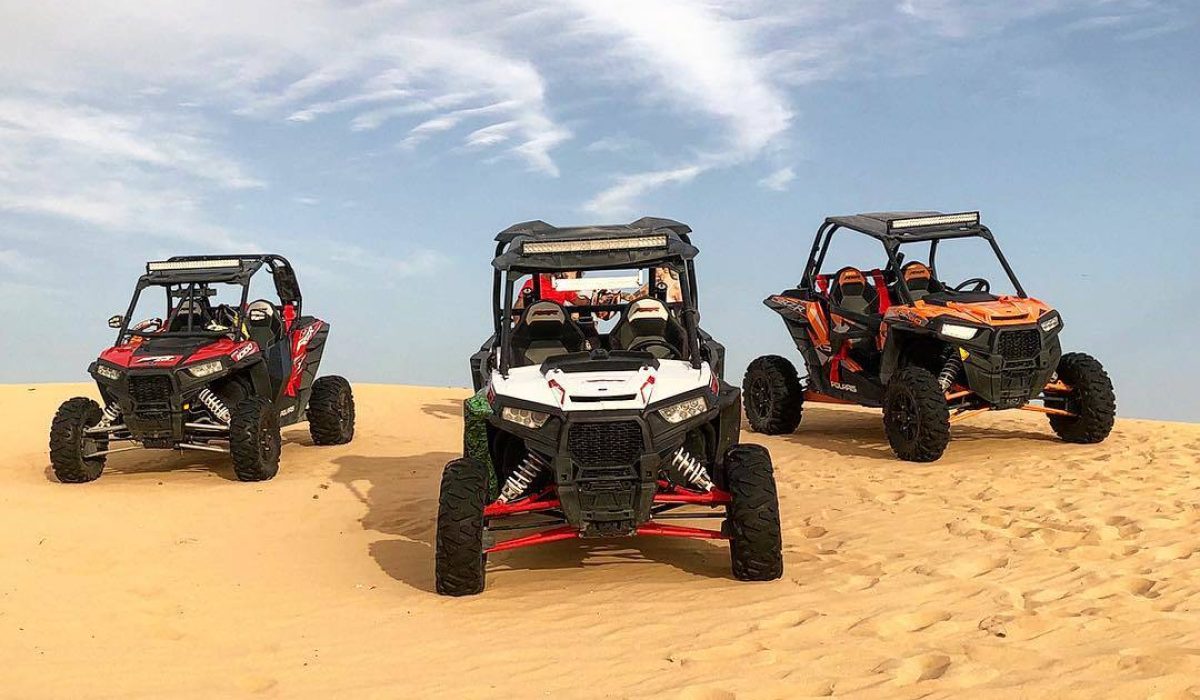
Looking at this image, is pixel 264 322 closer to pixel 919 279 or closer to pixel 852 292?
pixel 852 292

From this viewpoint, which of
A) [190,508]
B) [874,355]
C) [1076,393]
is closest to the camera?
[190,508]

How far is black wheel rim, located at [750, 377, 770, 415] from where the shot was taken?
14.5 meters

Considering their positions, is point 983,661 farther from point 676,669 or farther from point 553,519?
point 553,519

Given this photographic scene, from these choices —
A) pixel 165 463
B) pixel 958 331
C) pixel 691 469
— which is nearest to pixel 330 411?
pixel 165 463

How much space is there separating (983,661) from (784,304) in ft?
31.4

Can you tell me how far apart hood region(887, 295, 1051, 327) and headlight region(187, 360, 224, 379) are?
7.22 metres

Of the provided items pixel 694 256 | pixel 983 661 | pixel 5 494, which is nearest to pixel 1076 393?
pixel 694 256

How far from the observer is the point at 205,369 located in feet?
38.2

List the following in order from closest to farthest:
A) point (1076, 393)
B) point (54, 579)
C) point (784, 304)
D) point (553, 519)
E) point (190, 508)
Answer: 1. point (553, 519)
2. point (54, 579)
3. point (190, 508)
4. point (1076, 393)
5. point (784, 304)

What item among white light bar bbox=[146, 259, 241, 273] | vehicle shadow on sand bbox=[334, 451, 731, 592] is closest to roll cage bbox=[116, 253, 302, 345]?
white light bar bbox=[146, 259, 241, 273]

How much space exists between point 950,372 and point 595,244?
5.93 m

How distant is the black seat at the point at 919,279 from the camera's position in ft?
42.6

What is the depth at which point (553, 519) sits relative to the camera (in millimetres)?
6934

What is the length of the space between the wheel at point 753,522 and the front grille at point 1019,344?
5.75 meters
